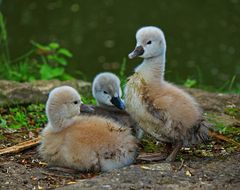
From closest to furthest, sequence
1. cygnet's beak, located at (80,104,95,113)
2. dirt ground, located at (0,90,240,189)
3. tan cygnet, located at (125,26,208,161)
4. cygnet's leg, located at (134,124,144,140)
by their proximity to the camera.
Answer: dirt ground, located at (0,90,240,189)
tan cygnet, located at (125,26,208,161)
cygnet's beak, located at (80,104,95,113)
cygnet's leg, located at (134,124,144,140)

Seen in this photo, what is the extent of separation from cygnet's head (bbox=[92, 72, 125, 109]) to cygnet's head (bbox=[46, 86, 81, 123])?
81 cm

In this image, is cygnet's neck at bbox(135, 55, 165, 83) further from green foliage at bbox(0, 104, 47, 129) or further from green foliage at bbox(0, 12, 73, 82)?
green foliage at bbox(0, 12, 73, 82)

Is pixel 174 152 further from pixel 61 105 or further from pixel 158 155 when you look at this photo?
pixel 61 105

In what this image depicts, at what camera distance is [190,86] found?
8.51 meters

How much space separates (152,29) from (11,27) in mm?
7883

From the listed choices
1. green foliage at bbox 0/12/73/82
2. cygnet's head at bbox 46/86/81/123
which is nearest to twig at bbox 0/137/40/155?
cygnet's head at bbox 46/86/81/123

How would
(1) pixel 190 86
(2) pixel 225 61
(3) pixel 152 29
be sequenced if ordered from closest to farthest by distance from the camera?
(3) pixel 152 29 < (1) pixel 190 86 < (2) pixel 225 61

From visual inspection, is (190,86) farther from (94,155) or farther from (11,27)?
(11,27)

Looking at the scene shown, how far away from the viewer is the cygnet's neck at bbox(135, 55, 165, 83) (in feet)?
18.0

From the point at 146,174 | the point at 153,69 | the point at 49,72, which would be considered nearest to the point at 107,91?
the point at 153,69

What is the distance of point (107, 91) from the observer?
619 cm

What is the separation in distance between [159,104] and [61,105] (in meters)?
0.73

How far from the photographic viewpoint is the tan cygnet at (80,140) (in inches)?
201

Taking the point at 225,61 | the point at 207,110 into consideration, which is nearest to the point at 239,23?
the point at 225,61
